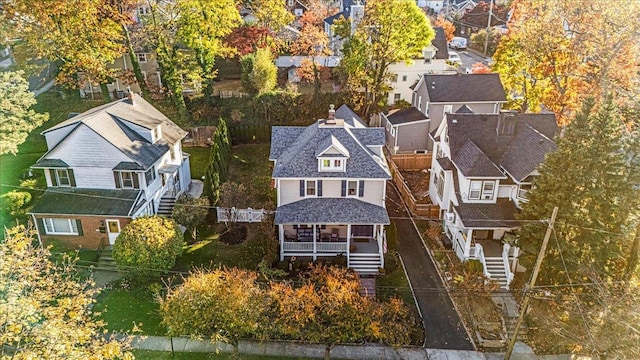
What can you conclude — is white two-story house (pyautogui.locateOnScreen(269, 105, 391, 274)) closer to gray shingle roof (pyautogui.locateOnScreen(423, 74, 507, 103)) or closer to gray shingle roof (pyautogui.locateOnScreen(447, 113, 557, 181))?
gray shingle roof (pyautogui.locateOnScreen(447, 113, 557, 181))

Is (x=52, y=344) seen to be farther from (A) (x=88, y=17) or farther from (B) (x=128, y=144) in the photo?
(A) (x=88, y=17)

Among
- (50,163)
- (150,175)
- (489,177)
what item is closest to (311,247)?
(489,177)

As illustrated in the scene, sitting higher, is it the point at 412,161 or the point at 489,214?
the point at 489,214

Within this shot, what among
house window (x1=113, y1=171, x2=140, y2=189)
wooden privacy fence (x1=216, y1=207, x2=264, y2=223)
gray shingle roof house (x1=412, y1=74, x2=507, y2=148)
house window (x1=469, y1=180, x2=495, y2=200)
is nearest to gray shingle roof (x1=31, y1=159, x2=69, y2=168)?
house window (x1=113, y1=171, x2=140, y2=189)

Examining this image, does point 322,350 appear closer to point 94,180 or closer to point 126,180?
point 126,180

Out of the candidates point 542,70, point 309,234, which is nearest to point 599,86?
point 542,70

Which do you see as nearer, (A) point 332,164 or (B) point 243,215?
(A) point 332,164

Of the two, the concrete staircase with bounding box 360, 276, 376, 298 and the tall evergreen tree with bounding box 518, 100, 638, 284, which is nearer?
the tall evergreen tree with bounding box 518, 100, 638, 284
